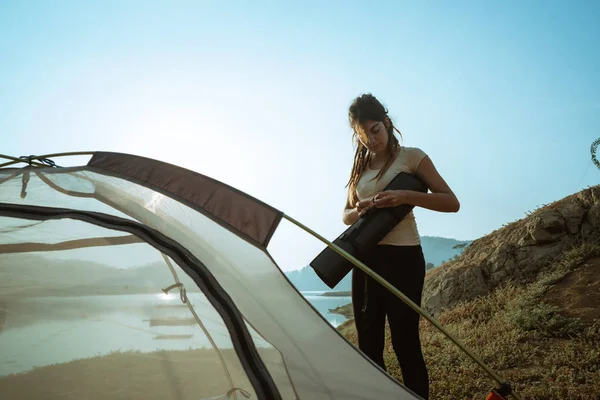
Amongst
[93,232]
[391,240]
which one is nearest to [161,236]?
[93,232]

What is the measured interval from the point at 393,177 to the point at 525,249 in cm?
568

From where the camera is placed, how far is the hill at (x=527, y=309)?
4.08 metres

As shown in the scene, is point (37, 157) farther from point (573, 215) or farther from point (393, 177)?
point (573, 215)

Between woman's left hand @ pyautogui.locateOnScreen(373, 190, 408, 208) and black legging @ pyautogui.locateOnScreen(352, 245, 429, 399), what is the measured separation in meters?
0.25

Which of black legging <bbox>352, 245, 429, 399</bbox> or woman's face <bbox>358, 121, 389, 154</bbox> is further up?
woman's face <bbox>358, 121, 389, 154</bbox>

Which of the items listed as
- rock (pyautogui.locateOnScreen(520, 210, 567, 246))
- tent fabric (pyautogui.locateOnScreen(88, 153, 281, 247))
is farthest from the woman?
rock (pyautogui.locateOnScreen(520, 210, 567, 246))

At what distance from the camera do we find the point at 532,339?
5059 mm

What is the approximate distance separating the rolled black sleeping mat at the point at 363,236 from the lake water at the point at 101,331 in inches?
13.5

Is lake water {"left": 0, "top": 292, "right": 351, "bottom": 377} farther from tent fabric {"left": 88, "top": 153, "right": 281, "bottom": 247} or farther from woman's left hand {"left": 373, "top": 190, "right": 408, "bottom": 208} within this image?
woman's left hand {"left": 373, "top": 190, "right": 408, "bottom": 208}

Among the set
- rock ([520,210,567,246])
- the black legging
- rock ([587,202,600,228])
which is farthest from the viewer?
rock ([520,210,567,246])

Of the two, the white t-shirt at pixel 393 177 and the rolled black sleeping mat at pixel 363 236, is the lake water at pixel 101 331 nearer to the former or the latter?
the rolled black sleeping mat at pixel 363 236

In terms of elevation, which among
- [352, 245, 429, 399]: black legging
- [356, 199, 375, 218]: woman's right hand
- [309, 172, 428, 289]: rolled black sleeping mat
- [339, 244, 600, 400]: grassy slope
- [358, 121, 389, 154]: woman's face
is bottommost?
[339, 244, 600, 400]: grassy slope

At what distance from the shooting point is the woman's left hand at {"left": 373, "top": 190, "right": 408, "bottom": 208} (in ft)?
7.98

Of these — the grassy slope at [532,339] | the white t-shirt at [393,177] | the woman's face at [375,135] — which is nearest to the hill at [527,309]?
the grassy slope at [532,339]
